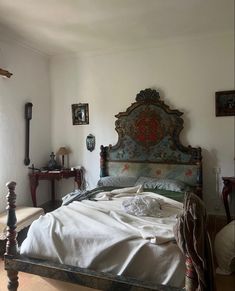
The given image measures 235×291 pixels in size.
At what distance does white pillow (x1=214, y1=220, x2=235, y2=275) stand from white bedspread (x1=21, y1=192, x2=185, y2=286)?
67 centimetres

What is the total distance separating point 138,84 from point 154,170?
1364 millimetres

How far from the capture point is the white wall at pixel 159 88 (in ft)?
12.1

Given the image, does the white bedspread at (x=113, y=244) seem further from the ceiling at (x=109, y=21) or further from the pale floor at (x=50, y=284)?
the ceiling at (x=109, y=21)

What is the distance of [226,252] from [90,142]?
264 cm

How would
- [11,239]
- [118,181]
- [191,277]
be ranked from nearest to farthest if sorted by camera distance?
[191,277] < [11,239] < [118,181]

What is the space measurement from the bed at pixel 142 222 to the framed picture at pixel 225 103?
0.54 metres

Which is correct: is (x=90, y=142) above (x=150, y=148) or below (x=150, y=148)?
above

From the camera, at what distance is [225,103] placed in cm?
365

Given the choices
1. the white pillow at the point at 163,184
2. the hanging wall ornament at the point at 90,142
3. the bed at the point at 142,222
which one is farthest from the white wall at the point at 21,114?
the white pillow at the point at 163,184

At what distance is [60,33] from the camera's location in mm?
3553

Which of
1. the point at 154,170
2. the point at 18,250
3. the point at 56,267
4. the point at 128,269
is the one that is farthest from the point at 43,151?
the point at 128,269

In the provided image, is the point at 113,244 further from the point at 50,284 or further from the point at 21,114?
the point at 21,114

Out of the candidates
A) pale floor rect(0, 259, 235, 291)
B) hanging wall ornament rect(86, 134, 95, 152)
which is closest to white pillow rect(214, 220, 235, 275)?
pale floor rect(0, 259, 235, 291)

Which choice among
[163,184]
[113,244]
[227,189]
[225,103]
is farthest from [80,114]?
[113,244]
